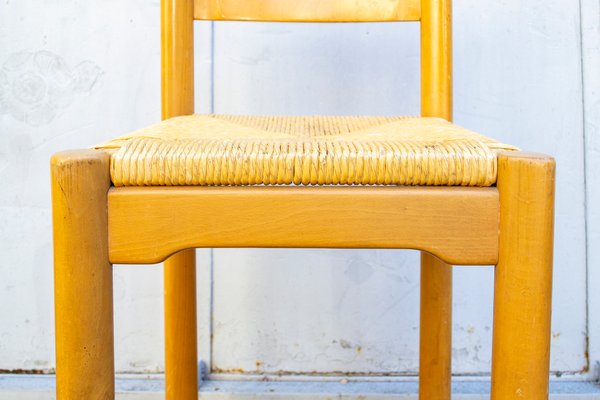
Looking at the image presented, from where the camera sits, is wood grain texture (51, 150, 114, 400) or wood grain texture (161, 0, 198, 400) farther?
wood grain texture (161, 0, 198, 400)

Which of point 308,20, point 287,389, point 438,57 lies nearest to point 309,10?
point 308,20

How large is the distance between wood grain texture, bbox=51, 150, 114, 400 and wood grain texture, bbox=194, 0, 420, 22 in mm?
398

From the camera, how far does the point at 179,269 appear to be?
0.73m

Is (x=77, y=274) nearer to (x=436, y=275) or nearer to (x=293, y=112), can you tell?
(x=436, y=275)

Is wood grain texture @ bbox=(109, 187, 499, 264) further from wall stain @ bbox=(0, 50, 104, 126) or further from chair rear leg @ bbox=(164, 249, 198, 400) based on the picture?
wall stain @ bbox=(0, 50, 104, 126)

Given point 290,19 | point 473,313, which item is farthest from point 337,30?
point 473,313

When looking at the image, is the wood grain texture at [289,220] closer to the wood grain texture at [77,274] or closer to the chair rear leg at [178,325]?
the wood grain texture at [77,274]

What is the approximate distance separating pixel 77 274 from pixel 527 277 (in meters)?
0.35

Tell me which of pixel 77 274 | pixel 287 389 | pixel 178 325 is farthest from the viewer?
pixel 287 389

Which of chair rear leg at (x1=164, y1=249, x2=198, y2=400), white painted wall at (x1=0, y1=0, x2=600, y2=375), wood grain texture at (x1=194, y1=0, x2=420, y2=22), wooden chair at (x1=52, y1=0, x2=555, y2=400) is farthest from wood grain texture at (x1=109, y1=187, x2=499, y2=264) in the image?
white painted wall at (x1=0, y1=0, x2=600, y2=375)

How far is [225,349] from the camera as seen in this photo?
3.47 feet

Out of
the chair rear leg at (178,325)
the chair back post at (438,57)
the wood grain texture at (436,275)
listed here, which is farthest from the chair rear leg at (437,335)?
the chair rear leg at (178,325)

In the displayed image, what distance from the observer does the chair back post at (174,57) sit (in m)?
0.75

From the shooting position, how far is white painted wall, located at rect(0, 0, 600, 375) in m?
1.02
